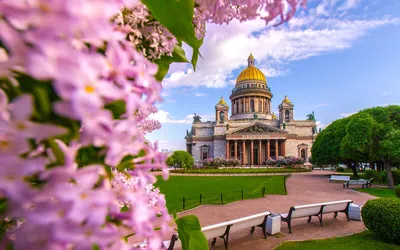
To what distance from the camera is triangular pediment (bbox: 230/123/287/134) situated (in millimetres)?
68463

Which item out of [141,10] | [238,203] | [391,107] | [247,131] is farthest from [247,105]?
[141,10]

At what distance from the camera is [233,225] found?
8.46 metres

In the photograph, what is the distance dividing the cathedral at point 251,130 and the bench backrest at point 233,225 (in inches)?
2317

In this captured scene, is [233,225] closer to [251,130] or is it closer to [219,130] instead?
[251,130]

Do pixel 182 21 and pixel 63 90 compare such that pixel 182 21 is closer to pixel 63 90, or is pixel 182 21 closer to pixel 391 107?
pixel 63 90

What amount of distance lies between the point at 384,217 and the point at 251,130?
6042 centimetres

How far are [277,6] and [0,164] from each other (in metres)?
0.93

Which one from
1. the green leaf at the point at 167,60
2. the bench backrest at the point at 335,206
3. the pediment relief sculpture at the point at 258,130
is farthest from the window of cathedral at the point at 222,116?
the green leaf at the point at 167,60

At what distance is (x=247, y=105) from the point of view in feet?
254

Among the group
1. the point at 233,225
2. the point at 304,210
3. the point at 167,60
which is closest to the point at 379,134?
the point at 304,210

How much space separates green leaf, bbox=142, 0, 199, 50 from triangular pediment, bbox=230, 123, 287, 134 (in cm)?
6851

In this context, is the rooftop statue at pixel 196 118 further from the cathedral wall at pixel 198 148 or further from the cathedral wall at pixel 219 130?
the cathedral wall at pixel 219 130

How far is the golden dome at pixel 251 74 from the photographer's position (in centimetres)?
7950

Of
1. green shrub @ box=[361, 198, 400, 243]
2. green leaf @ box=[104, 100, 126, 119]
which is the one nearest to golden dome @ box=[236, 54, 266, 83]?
green shrub @ box=[361, 198, 400, 243]
